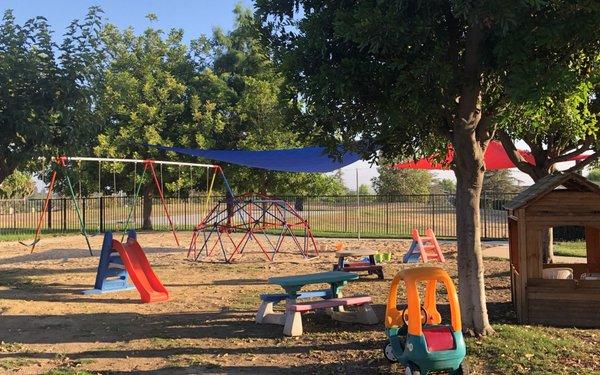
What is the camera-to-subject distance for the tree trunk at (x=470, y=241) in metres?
6.52

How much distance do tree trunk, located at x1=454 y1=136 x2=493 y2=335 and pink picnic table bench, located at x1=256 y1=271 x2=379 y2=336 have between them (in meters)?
1.37

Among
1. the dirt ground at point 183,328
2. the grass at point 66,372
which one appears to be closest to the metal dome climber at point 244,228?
the dirt ground at point 183,328

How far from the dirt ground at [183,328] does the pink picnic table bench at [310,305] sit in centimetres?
14

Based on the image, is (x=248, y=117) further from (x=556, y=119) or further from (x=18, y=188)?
(x=18, y=188)

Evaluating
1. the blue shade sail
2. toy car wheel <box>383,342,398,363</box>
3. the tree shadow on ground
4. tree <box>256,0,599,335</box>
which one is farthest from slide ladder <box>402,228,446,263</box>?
toy car wheel <box>383,342,398,363</box>

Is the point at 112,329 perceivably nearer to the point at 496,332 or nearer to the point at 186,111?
the point at 496,332

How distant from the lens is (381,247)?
57.5 feet

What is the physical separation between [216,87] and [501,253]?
15126mm

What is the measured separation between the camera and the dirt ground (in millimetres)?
5906

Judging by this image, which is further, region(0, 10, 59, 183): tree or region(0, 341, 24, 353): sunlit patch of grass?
region(0, 10, 59, 183): tree

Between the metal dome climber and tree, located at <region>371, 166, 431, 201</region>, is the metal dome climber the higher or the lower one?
the lower one

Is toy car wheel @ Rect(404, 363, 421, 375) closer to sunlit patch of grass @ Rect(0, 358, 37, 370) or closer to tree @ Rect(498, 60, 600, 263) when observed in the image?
tree @ Rect(498, 60, 600, 263)

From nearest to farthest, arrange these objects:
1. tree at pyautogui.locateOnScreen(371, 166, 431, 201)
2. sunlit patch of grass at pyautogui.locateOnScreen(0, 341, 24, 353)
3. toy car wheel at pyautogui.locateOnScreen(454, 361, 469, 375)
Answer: toy car wheel at pyautogui.locateOnScreen(454, 361, 469, 375), sunlit patch of grass at pyautogui.locateOnScreen(0, 341, 24, 353), tree at pyautogui.locateOnScreen(371, 166, 431, 201)

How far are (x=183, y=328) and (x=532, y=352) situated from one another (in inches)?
161
